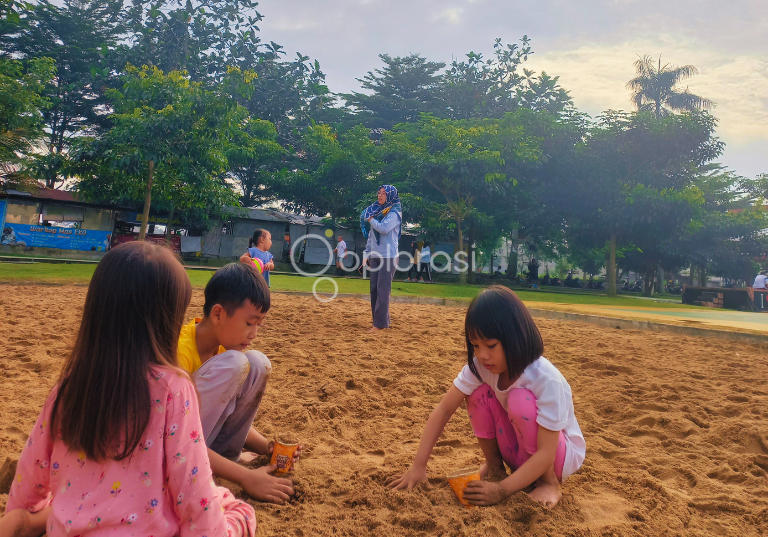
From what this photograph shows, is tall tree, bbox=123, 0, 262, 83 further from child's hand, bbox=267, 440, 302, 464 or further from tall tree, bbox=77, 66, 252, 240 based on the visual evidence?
child's hand, bbox=267, 440, 302, 464

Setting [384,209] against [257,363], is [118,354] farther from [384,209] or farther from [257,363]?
[384,209]

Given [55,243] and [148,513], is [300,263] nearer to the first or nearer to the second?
[55,243]

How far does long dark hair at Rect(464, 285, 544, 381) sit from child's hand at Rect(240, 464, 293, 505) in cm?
99

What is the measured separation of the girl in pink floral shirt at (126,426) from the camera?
3.96 feet

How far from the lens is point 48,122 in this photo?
1043 inches

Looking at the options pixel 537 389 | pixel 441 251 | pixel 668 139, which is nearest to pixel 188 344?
pixel 537 389

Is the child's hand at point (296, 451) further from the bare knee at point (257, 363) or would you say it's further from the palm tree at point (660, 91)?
the palm tree at point (660, 91)

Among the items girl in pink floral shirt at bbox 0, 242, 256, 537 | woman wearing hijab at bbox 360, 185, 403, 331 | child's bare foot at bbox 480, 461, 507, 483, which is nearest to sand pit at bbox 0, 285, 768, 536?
child's bare foot at bbox 480, 461, 507, 483

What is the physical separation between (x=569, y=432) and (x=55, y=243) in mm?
Result: 25978

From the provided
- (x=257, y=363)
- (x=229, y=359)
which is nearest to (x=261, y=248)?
(x=257, y=363)

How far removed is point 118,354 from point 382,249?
499 cm

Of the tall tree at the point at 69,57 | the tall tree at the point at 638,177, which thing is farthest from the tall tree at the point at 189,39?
the tall tree at the point at 638,177

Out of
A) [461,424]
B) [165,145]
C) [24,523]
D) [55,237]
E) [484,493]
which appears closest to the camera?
[24,523]

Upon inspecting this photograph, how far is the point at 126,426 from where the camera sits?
120cm
